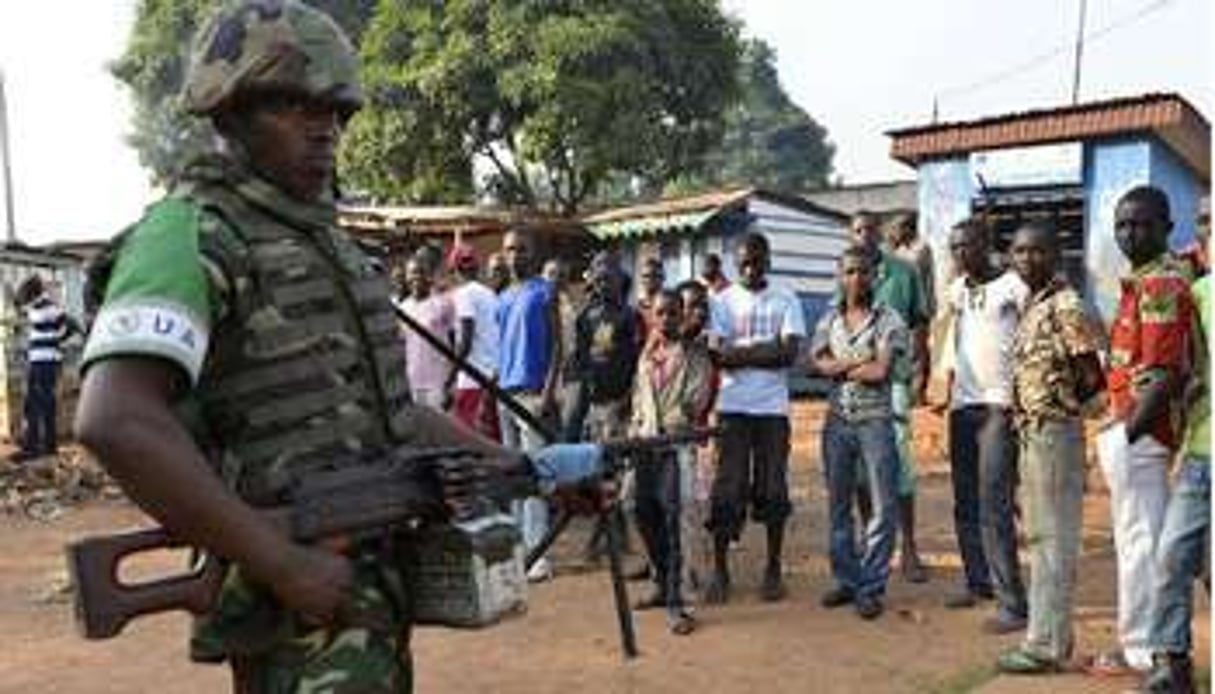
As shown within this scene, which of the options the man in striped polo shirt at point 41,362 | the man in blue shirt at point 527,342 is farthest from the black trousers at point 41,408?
the man in blue shirt at point 527,342

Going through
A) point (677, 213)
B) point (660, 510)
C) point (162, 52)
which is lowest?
point (660, 510)

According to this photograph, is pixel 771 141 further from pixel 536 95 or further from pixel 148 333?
pixel 148 333

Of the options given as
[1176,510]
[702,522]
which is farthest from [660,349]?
[1176,510]

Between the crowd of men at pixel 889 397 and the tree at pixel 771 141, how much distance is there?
46.4 meters

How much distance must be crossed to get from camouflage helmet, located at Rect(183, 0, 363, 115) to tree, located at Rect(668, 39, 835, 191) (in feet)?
170

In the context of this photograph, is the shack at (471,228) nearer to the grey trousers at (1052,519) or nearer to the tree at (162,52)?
the grey trousers at (1052,519)

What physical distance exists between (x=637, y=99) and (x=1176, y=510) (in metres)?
17.6

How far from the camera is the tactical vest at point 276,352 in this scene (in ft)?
6.75

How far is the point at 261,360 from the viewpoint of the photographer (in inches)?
81.4

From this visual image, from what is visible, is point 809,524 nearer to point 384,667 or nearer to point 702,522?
point 702,522

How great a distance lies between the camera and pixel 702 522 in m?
6.63

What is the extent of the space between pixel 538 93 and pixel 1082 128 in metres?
8.38

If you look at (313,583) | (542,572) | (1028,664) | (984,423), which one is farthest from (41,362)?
(313,583)

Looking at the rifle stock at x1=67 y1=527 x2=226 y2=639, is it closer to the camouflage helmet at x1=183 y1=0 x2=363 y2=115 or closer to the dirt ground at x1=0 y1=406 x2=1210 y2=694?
the camouflage helmet at x1=183 y1=0 x2=363 y2=115
